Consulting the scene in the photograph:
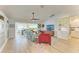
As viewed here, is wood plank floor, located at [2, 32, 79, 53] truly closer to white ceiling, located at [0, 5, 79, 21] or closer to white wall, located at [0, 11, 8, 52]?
white wall, located at [0, 11, 8, 52]

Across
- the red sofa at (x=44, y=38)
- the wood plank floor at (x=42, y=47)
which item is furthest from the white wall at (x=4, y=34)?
the red sofa at (x=44, y=38)

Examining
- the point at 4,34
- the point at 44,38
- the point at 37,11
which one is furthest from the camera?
the point at 44,38

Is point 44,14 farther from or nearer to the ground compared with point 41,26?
farther from the ground

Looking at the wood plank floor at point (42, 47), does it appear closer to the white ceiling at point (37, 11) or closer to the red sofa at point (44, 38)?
the red sofa at point (44, 38)

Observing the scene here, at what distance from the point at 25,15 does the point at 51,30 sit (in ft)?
2.49

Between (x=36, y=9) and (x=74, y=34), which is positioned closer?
(x=36, y=9)

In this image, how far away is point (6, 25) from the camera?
3.29 m

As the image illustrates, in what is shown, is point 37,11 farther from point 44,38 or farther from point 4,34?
point 4,34

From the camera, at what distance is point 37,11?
317 centimetres

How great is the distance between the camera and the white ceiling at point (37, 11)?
2953 millimetres

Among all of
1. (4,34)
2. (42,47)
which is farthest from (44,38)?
(4,34)
